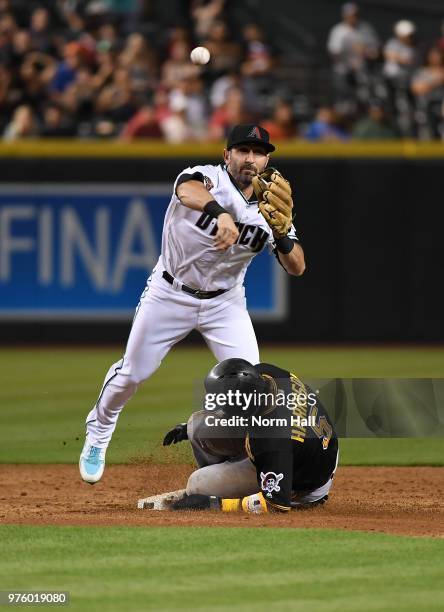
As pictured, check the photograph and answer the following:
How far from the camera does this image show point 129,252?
619 inches

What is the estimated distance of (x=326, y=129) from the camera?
1655 cm

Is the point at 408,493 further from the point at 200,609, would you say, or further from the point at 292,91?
→ the point at 292,91

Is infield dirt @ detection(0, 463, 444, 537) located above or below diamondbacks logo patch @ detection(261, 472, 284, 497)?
below

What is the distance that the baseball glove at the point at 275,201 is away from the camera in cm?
722

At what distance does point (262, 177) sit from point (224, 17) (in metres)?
11.8

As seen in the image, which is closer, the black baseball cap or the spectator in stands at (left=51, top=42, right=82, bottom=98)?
the black baseball cap

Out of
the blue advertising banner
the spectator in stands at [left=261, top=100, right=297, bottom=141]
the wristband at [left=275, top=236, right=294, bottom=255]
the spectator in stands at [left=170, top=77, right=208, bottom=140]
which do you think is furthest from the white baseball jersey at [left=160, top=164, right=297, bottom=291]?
the spectator in stands at [left=170, top=77, right=208, bottom=140]

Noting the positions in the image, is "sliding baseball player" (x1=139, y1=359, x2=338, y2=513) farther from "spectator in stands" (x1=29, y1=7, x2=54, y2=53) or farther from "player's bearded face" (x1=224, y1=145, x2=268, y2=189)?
"spectator in stands" (x1=29, y1=7, x2=54, y2=53)

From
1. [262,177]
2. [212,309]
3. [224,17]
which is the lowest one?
[212,309]

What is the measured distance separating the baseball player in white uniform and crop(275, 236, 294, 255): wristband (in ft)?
0.26

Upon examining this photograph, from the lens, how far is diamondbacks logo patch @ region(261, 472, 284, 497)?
669 cm

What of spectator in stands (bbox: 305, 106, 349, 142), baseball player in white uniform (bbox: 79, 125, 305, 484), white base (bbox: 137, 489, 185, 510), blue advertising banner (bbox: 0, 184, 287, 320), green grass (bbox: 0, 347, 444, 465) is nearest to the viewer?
white base (bbox: 137, 489, 185, 510)

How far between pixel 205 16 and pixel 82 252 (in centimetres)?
446

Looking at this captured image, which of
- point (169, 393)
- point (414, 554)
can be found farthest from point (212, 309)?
point (169, 393)
